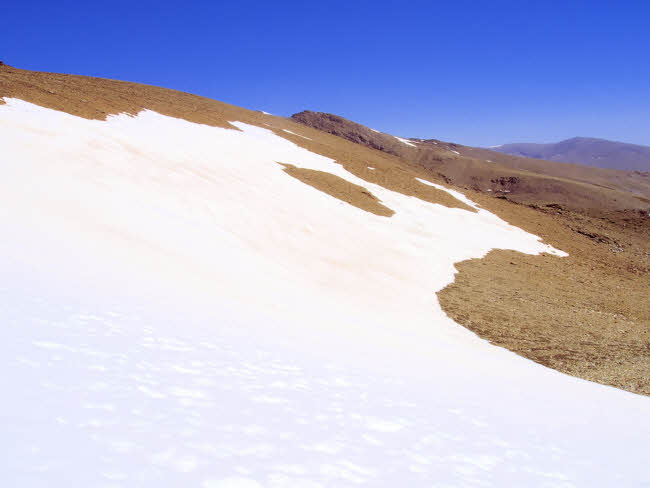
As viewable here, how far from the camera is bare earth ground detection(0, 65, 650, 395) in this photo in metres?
11.1

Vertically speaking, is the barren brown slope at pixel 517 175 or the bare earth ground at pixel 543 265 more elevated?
the barren brown slope at pixel 517 175

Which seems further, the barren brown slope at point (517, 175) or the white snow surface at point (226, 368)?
the barren brown slope at point (517, 175)

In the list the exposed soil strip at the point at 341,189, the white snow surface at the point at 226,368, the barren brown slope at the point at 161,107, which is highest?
the barren brown slope at the point at 161,107

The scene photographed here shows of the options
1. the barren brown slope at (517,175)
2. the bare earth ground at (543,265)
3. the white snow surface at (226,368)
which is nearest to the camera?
the white snow surface at (226,368)

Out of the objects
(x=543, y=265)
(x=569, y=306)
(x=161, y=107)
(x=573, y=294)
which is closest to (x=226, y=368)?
(x=569, y=306)

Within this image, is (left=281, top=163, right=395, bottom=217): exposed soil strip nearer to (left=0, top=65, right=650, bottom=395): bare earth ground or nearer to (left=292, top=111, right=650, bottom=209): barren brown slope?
(left=0, top=65, right=650, bottom=395): bare earth ground

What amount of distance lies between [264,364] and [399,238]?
15766 mm

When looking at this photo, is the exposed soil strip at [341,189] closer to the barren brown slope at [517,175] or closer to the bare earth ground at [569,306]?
the bare earth ground at [569,306]

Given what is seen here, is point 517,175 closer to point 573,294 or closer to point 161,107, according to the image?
point 573,294

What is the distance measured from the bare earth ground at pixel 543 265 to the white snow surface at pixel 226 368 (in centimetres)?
158

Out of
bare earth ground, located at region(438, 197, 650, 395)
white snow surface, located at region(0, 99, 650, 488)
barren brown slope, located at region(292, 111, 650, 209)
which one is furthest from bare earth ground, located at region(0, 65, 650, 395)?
white snow surface, located at region(0, 99, 650, 488)

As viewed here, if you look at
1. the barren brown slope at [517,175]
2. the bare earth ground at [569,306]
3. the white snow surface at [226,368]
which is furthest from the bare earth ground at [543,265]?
the white snow surface at [226,368]

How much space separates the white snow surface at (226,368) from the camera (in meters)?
3.07

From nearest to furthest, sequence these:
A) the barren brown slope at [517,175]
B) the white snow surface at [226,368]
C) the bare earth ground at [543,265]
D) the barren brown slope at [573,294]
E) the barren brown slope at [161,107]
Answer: the white snow surface at [226,368] < the barren brown slope at [573,294] < the bare earth ground at [543,265] < the barren brown slope at [161,107] < the barren brown slope at [517,175]
